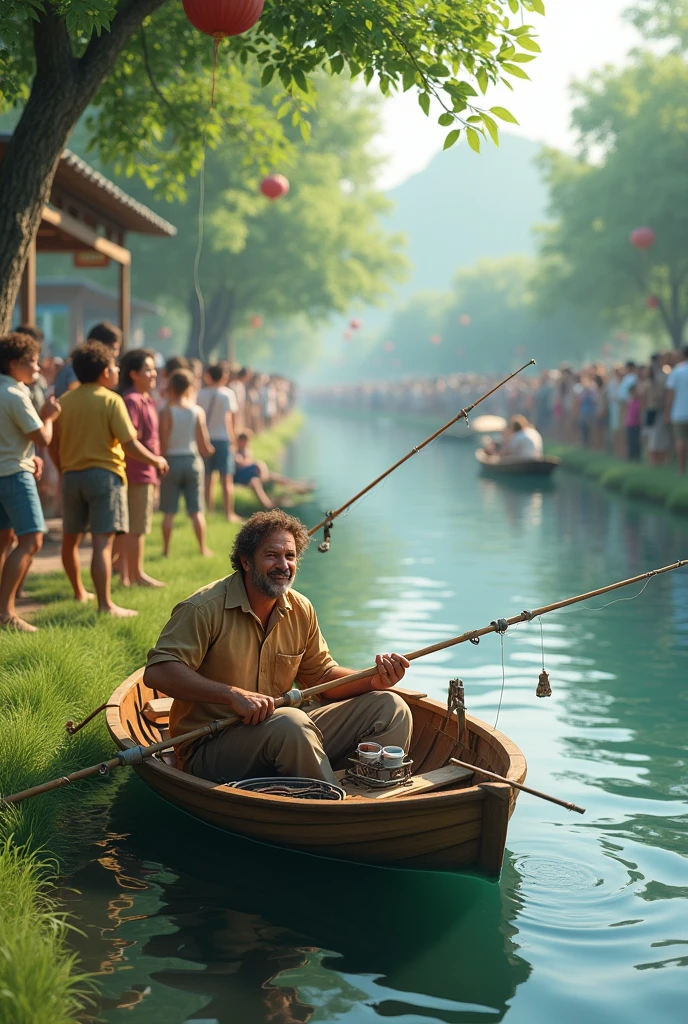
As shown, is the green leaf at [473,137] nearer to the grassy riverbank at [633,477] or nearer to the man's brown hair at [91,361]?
the man's brown hair at [91,361]

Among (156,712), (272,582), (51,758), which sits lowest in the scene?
(51,758)

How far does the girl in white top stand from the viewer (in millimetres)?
12656

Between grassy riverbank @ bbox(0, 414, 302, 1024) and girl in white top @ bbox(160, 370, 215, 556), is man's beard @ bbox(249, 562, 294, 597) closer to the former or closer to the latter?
grassy riverbank @ bbox(0, 414, 302, 1024)

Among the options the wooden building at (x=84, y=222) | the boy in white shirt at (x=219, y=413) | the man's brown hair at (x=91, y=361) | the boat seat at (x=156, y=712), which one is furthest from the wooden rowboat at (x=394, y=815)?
the boy in white shirt at (x=219, y=413)

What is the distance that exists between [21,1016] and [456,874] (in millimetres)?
2622

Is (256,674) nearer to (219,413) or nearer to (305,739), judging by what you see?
(305,739)

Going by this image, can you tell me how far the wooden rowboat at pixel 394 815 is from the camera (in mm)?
5652

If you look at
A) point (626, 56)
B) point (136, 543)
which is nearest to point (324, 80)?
point (626, 56)

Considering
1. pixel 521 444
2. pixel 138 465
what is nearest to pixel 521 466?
pixel 521 444

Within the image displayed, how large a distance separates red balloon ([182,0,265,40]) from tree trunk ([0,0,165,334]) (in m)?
0.73

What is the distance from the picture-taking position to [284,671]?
6.68 metres

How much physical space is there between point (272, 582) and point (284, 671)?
602 millimetres

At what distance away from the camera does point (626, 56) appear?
4094 centimetres

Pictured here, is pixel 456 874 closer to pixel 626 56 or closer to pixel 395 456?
pixel 395 456
